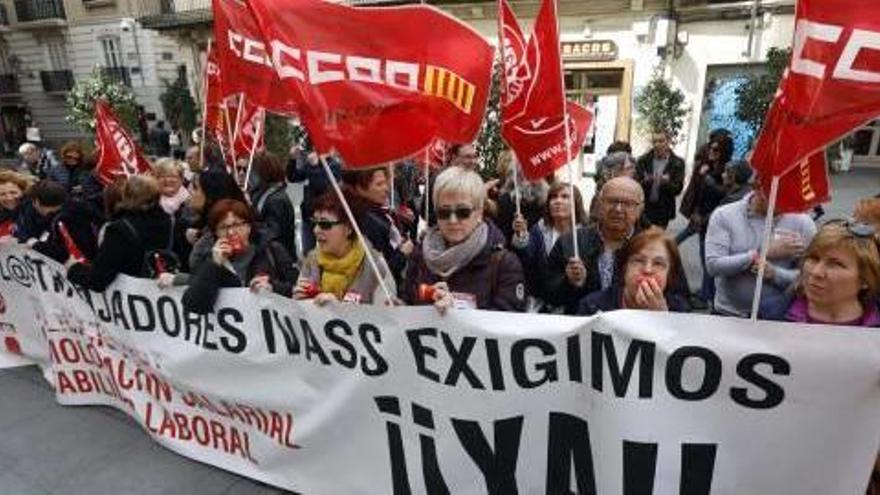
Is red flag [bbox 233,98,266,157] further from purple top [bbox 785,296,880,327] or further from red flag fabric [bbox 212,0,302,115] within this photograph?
purple top [bbox 785,296,880,327]

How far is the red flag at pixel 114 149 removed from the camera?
502 centimetres

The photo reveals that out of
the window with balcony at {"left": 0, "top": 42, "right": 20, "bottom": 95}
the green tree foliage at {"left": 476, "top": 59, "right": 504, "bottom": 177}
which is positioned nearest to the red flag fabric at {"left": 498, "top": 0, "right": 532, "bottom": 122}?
the green tree foliage at {"left": 476, "top": 59, "right": 504, "bottom": 177}

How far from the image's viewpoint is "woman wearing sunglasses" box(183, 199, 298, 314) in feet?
10.2

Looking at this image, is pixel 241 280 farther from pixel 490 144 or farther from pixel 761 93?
pixel 761 93

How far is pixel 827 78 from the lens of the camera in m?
1.92

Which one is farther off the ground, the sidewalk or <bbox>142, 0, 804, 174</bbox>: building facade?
<bbox>142, 0, 804, 174</bbox>: building facade

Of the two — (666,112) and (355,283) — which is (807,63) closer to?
(355,283)

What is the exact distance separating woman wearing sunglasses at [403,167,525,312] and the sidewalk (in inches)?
57.5

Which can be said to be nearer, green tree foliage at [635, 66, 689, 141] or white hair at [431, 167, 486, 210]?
white hair at [431, 167, 486, 210]

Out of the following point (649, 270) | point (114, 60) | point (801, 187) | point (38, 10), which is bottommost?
point (649, 270)

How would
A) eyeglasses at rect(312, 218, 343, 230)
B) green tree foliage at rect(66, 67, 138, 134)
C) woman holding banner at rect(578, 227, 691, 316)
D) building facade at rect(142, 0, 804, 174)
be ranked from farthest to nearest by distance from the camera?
green tree foliage at rect(66, 67, 138, 134), building facade at rect(142, 0, 804, 174), eyeglasses at rect(312, 218, 343, 230), woman holding banner at rect(578, 227, 691, 316)

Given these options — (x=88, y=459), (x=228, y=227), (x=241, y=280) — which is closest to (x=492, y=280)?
(x=241, y=280)

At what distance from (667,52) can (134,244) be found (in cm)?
1343

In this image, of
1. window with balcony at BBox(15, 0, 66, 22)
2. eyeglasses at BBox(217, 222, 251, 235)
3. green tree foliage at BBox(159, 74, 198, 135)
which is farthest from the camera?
window with balcony at BBox(15, 0, 66, 22)
